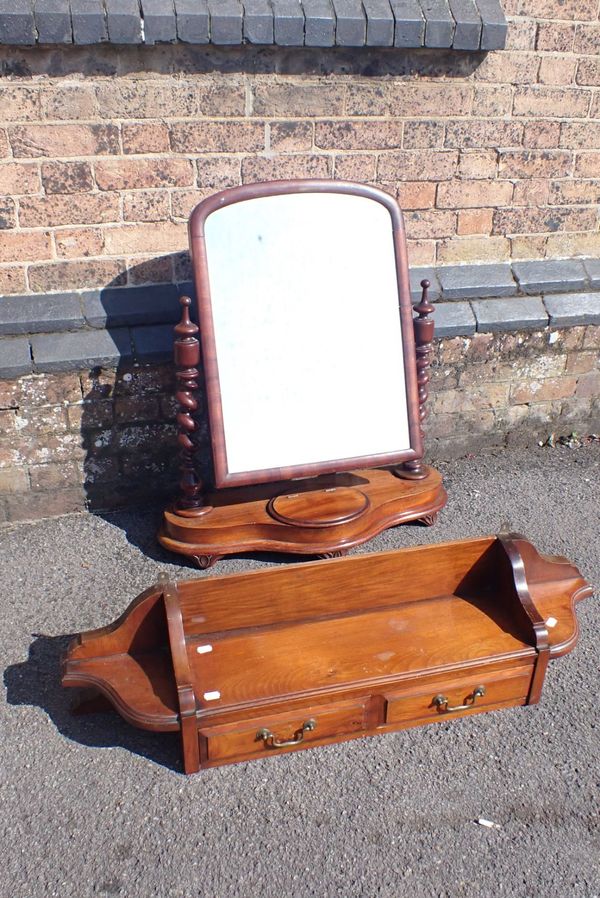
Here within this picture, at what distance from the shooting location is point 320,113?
4355 mm

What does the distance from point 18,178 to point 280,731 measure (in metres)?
2.98

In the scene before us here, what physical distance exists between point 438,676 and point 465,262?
276 cm

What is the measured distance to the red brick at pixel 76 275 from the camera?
431cm

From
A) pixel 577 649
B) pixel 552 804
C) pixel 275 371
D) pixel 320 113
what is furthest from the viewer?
pixel 320 113

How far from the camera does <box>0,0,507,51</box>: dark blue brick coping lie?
3.79 m

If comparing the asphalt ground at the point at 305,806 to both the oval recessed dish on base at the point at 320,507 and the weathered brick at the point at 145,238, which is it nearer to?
the oval recessed dish on base at the point at 320,507

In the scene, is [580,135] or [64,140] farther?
[580,135]

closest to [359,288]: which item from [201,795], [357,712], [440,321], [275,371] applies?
[275,371]

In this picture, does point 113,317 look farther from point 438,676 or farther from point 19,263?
point 438,676

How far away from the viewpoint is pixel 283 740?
3.10m

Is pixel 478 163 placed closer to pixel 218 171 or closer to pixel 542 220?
pixel 542 220

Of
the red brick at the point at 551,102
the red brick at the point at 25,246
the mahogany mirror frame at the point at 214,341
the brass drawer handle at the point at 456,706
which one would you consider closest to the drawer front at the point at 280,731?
the brass drawer handle at the point at 456,706

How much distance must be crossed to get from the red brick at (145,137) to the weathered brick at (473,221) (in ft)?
5.89

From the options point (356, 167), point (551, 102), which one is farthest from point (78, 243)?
point (551, 102)
